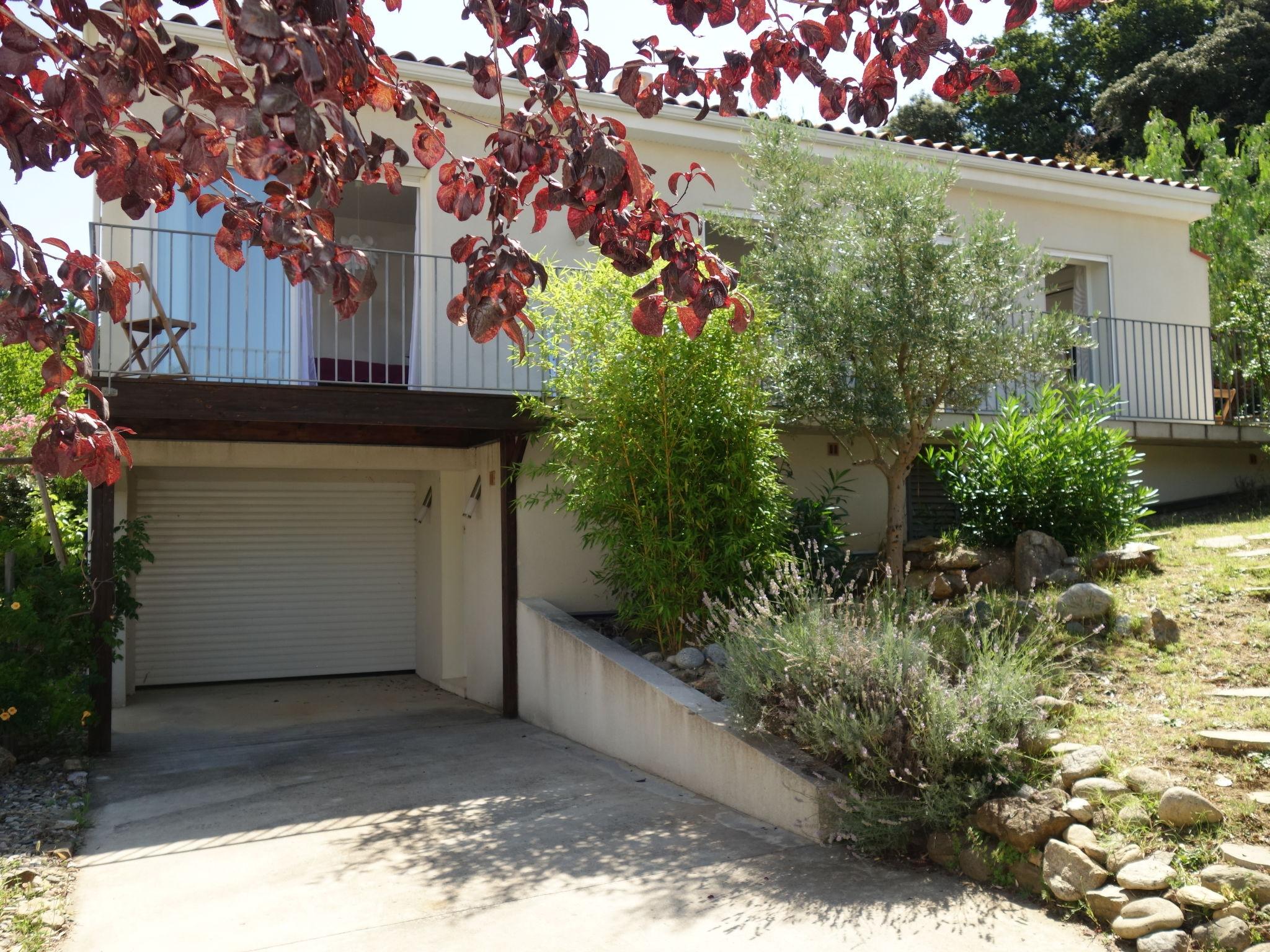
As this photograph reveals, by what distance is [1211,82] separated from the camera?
74.1 feet

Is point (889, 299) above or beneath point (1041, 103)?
beneath

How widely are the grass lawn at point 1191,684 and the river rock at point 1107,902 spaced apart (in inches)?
11.5

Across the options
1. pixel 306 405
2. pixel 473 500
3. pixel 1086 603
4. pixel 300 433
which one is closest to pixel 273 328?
pixel 300 433

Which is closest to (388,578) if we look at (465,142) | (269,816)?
(465,142)

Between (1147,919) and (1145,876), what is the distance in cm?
20

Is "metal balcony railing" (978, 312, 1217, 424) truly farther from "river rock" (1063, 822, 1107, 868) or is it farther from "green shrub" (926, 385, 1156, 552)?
"river rock" (1063, 822, 1107, 868)

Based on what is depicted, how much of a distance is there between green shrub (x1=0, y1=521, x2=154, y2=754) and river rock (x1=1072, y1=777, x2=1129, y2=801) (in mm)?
6255

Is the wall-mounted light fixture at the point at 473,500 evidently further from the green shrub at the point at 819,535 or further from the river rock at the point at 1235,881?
the river rock at the point at 1235,881

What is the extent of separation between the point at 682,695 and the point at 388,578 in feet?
22.4

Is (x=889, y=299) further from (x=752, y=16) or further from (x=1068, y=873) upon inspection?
(x=752, y=16)

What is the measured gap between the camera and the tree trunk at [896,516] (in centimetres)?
853

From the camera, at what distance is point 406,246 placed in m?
12.4

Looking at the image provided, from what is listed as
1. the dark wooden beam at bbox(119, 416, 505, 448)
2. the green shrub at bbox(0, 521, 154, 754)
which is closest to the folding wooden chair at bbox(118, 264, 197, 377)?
the dark wooden beam at bbox(119, 416, 505, 448)

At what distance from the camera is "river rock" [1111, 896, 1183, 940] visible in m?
3.84
